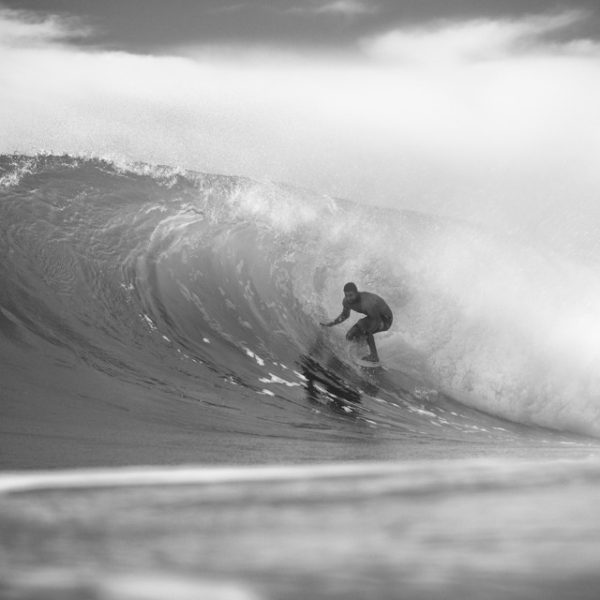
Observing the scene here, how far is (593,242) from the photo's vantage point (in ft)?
52.0

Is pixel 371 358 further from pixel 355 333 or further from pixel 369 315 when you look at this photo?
pixel 369 315

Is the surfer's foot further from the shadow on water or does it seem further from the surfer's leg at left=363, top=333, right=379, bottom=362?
the shadow on water

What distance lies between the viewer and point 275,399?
6996 mm

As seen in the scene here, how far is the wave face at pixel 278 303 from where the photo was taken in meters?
7.20

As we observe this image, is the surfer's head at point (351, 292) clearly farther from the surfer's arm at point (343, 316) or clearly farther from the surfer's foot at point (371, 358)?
the surfer's foot at point (371, 358)

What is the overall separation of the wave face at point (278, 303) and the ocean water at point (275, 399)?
37 millimetres

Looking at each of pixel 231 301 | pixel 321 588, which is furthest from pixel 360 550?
pixel 231 301

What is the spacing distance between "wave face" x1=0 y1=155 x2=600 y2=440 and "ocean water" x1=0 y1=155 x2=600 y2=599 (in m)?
0.04

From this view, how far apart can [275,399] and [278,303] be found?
299 cm

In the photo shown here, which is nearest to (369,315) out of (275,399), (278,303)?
(278,303)

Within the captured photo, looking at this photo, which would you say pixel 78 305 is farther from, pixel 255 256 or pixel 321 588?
pixel 321 588

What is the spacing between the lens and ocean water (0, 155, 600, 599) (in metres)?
1.13

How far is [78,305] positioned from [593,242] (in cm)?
1116

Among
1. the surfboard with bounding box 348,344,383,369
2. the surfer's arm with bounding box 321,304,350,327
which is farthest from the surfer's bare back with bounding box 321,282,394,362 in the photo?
the surfboard with bounding box 348,344,383,369
